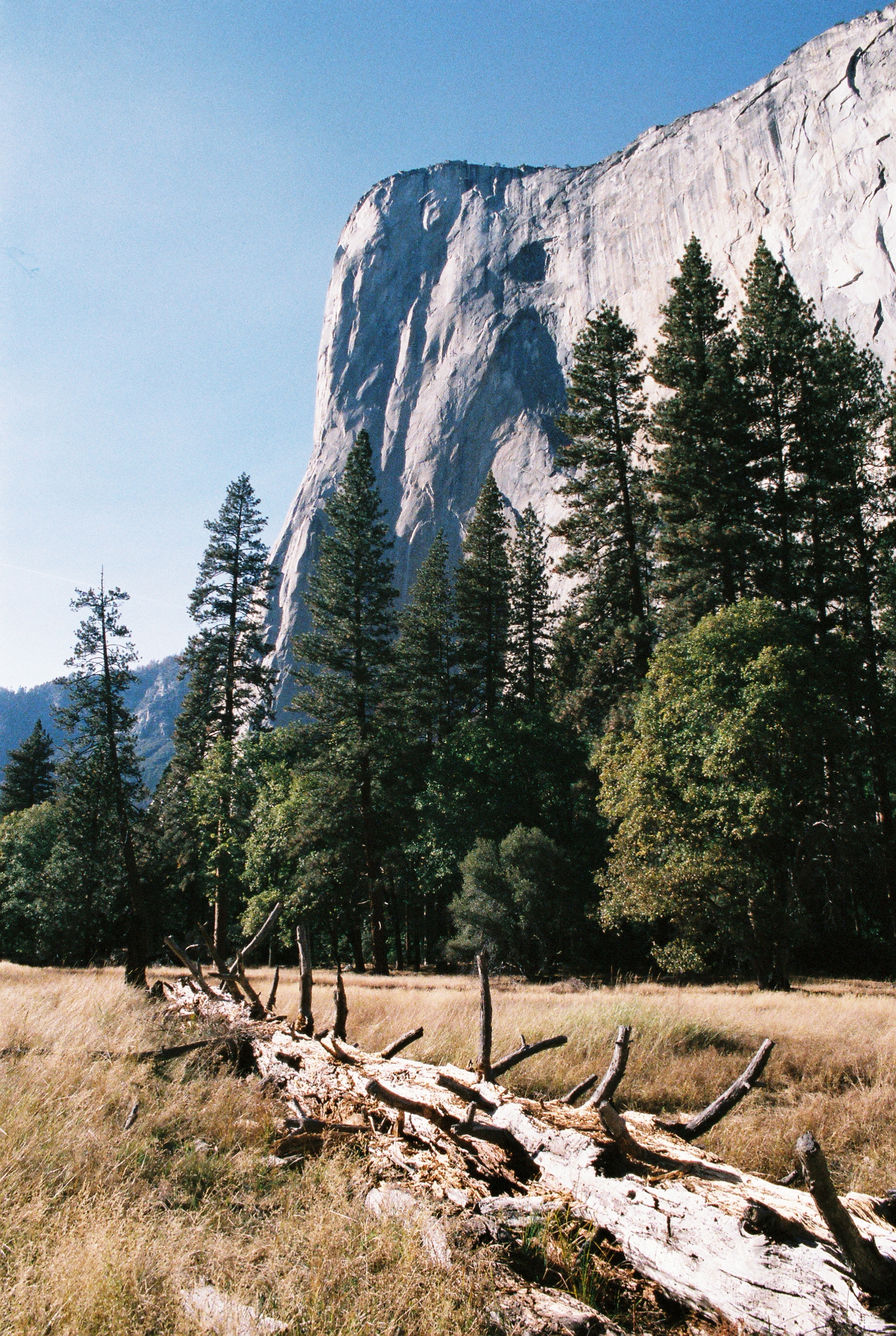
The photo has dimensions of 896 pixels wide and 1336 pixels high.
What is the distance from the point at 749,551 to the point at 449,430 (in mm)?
82265

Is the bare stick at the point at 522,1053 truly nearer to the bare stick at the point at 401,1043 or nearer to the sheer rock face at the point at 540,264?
the bare stick at the point at 401,1043

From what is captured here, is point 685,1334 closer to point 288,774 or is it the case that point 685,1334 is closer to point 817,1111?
point 817,1111

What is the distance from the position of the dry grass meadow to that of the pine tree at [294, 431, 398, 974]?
578 inches

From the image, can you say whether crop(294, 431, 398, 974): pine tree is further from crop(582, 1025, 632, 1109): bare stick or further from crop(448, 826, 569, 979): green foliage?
crop(582, 1025, 632, 1109): bare stick

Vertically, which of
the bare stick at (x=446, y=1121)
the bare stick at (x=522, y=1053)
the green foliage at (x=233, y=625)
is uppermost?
the green foliage at (x=233, y=625)

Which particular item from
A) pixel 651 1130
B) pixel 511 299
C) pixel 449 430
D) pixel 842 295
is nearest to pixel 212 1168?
pixel 651 1130

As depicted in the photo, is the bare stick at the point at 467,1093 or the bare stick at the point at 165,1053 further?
the bare stick at the point at 165,1053

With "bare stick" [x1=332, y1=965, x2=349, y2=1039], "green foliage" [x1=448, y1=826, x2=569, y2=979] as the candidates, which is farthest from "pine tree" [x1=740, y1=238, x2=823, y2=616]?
"bare stick" [x1=332, y1=965, x2=349, y2=1039]

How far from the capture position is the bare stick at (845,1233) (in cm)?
243

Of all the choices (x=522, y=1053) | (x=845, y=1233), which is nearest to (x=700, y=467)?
(x=522, y=1053)

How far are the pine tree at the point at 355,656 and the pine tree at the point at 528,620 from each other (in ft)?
36.7

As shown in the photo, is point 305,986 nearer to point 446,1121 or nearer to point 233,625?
point 446,1121

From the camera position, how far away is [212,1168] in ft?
17.3

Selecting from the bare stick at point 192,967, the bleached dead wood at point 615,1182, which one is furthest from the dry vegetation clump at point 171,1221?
the bare stick at point 192,967
